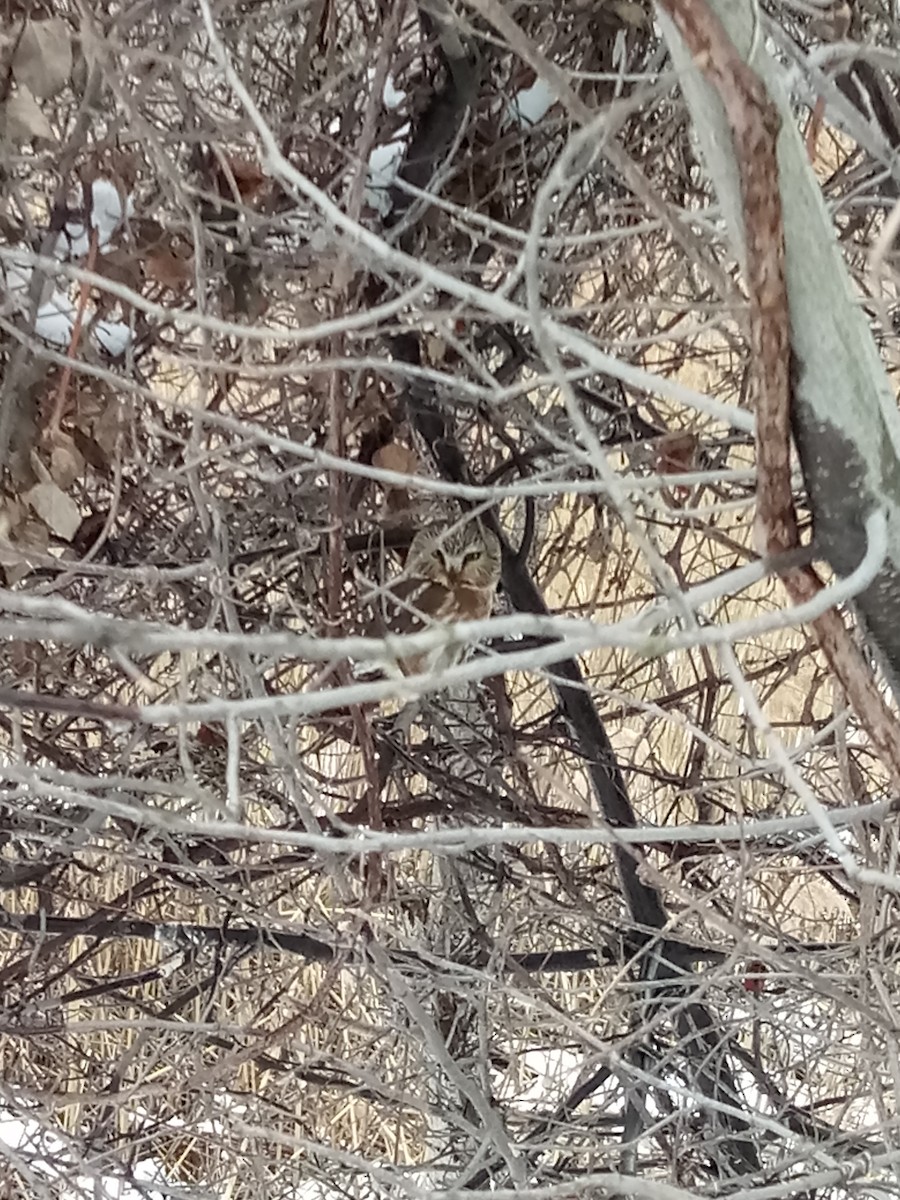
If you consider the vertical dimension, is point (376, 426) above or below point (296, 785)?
above

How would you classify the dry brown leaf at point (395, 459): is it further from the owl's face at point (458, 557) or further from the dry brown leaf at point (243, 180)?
the dry brown leaf at point (243, 180)

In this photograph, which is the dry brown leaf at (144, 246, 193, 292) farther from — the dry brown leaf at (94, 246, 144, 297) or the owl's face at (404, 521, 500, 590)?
the owl's face at (404, 521, 500, 590)

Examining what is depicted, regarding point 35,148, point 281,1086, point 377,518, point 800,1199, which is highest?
point 35,148

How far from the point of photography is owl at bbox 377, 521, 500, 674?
0.92m

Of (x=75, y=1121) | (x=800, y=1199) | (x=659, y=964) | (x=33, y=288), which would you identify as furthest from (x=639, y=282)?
(x=75, y=1121)

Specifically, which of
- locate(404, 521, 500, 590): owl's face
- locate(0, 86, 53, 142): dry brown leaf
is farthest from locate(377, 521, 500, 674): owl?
locate(0, 86, 53, 142): dry brown leaf

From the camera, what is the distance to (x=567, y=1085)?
1.29 meters

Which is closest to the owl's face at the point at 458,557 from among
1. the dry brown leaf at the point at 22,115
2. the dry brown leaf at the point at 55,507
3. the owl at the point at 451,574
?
the owl at the point at 451,574

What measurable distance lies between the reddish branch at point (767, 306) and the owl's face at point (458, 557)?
45 cm

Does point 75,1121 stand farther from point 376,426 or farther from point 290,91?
point 290,91

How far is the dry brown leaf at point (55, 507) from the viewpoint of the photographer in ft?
2.52

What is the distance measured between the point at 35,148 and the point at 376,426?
333 millimetres

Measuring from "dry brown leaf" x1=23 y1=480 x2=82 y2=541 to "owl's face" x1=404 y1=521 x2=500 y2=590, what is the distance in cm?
28

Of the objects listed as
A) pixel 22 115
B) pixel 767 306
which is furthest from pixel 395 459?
pixel 767 306
